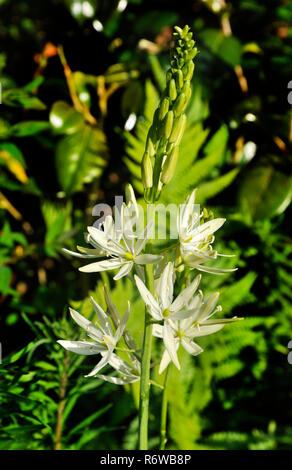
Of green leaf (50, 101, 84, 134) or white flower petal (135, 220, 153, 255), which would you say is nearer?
white flower petal (135, 220, 153, 255)

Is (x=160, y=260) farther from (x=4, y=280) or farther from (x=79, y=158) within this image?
(x=79, y=158)

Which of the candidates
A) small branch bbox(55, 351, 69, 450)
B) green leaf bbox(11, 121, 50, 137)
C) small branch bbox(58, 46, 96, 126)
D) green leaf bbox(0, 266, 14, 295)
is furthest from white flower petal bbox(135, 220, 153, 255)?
small branch bbox(58, 46, 96, 126)

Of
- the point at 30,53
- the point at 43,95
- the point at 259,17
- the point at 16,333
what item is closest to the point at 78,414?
the point at 16,333

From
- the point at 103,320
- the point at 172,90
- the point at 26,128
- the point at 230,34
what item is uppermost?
the point at 230,34

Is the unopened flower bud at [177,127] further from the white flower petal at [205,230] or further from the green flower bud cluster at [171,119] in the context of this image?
the white flower petal at [205,230]

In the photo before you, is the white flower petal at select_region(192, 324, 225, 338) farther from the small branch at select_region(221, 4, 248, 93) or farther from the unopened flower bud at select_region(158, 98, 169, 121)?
the small branch at select_region(221, 4, 248, 93)

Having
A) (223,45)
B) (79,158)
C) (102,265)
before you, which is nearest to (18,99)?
(79,158)
